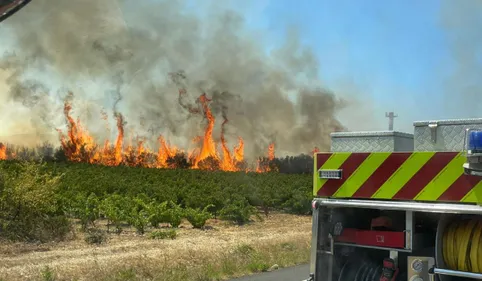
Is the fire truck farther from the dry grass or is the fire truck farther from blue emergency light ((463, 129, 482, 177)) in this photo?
the dry grass

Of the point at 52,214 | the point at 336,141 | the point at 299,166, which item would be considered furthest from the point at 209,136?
the point at 336,141

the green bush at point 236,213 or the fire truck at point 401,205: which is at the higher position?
the fire truck at point 401,205

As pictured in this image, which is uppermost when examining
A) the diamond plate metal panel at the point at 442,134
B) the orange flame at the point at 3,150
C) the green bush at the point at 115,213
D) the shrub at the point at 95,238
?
the orange flame at the point at 3,150

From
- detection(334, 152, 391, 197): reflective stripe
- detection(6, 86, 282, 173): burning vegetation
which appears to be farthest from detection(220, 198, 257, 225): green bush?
detection(6, 86, 282, 173): burning vegetation

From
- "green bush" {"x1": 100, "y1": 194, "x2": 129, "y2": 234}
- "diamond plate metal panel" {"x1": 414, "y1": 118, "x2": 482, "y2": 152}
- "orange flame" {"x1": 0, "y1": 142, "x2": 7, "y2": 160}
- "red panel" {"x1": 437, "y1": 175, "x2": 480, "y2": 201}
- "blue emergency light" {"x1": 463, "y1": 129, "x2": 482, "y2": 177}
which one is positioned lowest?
"green bush" {"x1": 100, "y1": 194, "x2": 129, "y2": 234}

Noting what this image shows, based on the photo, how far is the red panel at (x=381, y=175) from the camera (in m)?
4.25

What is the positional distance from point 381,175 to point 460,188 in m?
0.67

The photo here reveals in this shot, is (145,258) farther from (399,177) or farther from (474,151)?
(474,151)

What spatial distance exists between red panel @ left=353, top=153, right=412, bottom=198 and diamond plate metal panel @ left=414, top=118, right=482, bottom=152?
31cm

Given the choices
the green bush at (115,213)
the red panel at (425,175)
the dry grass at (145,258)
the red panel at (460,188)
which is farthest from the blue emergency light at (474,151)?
the green bush at (115,213)

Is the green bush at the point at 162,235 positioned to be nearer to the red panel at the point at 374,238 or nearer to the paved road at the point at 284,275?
the paved road at the point at 284,275

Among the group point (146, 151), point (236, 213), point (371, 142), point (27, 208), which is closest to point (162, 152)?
point (146, 151)

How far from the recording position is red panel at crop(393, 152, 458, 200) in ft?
13.0

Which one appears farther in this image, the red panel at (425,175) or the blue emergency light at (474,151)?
the red panel at (425,175)
